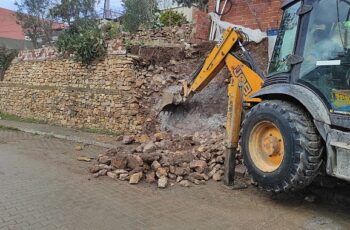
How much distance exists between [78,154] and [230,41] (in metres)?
4.14

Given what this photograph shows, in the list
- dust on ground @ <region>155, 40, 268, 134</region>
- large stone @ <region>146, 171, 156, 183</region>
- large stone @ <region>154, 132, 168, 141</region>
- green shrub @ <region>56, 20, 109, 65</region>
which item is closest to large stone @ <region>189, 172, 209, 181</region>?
large stone @ <region>146, 171, 156, 183</region>

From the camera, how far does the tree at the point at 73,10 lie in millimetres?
17766

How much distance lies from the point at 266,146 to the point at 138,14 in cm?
1060

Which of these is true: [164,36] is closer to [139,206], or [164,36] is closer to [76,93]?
[76,93]

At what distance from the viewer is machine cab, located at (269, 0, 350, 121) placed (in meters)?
4.41

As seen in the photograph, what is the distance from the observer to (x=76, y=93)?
41.5ft

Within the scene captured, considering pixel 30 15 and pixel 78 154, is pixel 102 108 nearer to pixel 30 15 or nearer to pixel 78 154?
pixel 78 154

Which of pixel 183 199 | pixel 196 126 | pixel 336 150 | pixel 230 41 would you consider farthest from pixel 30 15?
pixel 336 150

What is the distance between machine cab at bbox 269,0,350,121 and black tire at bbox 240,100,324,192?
0.33m

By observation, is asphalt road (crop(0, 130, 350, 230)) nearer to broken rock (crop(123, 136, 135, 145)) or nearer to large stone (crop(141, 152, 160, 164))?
large stone (crop(141, 152, 160, 164))

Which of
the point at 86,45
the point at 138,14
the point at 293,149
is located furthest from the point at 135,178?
the point at 138,14

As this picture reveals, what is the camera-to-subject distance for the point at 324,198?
5.56 m

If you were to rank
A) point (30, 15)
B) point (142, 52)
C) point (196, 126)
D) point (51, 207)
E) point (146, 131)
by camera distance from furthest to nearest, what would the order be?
point (30, 15) → point (142, 52) → point (146, 131) → point (196, 126) → point (51, 207)

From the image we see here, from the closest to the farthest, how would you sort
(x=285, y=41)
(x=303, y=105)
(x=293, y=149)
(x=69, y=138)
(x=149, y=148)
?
1. (x=293, y=149)
2. (x=303, y=105)
3. (x=285, y=41)
4. (x=149, y=148)
5. (x=69, y=138)
